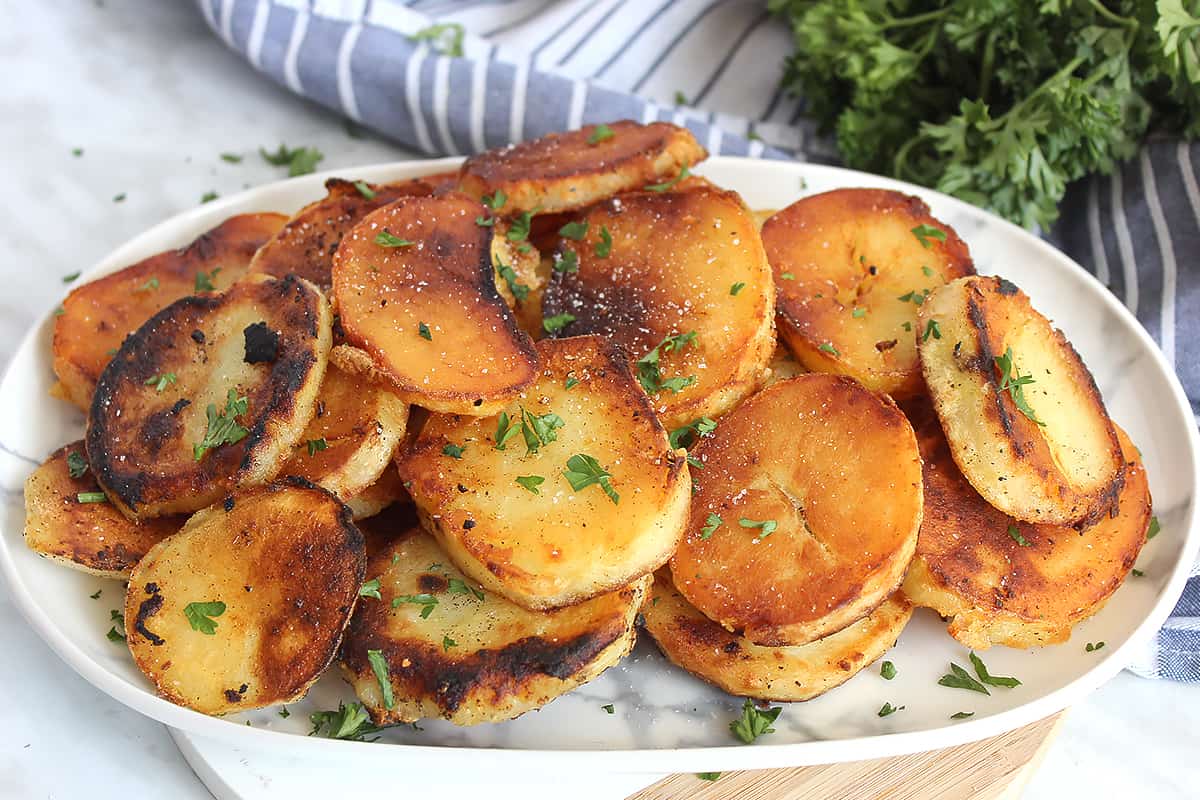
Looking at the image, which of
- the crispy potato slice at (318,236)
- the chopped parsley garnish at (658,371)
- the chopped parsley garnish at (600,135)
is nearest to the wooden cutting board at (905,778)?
the chopped parsley garnish at (658,371)


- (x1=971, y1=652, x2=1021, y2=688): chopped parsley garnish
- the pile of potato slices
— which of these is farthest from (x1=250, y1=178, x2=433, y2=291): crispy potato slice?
(x1=971, y1=652, x2=1021, y2=688): chopped parsley garnish

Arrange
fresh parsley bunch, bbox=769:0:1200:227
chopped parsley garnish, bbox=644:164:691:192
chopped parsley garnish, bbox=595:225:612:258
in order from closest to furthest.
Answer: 1. chopped parsley garnish, bbox=595:225:612:258
2. chopped parsley garnish, bbox=644:164:691:192
3. fresh parsley bunch, bbox=769:0:1200:227

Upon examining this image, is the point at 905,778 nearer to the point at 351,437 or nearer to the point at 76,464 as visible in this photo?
the point at 351,437

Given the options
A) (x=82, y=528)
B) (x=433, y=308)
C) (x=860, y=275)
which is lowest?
(x=82, y=528)

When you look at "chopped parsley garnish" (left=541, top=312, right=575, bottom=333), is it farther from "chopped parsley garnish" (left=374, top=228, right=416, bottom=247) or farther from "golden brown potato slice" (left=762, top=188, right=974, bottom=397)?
"golden brown potato slice" (left=762, top=188, right=974, bottom=397)

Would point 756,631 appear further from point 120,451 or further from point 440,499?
point 120,451

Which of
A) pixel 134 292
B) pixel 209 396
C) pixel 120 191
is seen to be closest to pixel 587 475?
pixel 209 396
